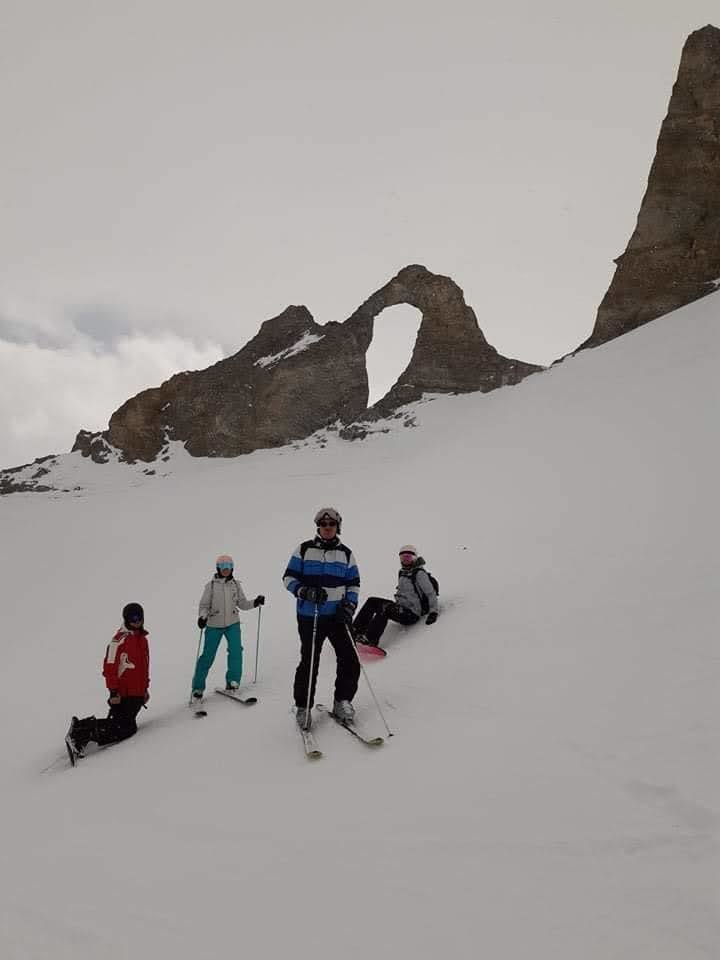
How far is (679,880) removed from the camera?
7.91 feet

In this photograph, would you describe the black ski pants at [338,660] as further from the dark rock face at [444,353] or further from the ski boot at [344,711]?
the dark rock face at [444,353]

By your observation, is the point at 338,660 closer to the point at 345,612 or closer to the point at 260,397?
the point at 345,612

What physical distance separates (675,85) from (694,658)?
51047 millimetres

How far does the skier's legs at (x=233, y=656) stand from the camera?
773 centimetres

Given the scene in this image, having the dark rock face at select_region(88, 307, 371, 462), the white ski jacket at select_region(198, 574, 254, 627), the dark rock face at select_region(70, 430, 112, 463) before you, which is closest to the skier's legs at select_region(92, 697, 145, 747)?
the white ski jacket at select_region(198, 574, 254, 627)

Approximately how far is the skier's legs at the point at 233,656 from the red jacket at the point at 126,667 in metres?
1.09

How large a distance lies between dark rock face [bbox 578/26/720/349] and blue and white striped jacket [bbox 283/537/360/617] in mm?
38183

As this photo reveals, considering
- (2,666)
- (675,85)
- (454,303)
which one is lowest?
(2,666)

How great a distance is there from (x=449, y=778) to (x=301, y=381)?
1822 inches

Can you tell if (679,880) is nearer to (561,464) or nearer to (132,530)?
(561,464)

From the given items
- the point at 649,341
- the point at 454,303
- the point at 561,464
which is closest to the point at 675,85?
the point at 454,303

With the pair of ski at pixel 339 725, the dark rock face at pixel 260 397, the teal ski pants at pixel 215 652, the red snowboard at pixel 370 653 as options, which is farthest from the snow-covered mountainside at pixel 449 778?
the dark rock face at pixel 260 397

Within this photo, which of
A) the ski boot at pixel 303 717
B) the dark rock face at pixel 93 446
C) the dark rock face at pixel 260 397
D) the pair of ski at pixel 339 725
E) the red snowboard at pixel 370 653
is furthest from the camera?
the dark rock face at pixel 93 446

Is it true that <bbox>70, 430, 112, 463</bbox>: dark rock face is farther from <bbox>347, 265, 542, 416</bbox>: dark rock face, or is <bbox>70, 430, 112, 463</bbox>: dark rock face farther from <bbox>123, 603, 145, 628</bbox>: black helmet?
<bbox>123, 603, 145, 628</bbox>: black helmet
